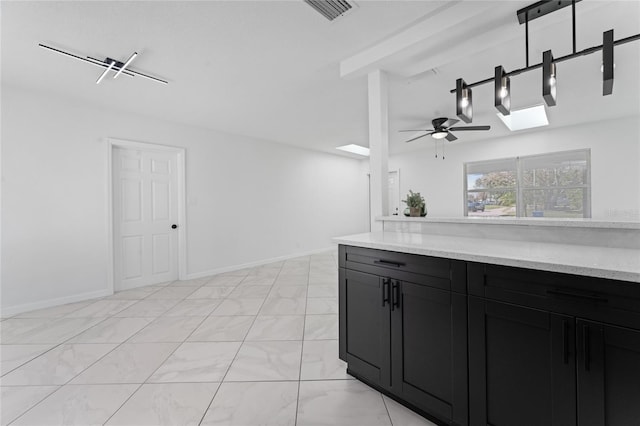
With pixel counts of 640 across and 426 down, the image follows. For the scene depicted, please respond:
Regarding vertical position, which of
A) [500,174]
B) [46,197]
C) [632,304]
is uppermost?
[500,174]

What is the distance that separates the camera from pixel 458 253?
4.36 ft

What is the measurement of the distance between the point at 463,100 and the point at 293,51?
152 centimetres

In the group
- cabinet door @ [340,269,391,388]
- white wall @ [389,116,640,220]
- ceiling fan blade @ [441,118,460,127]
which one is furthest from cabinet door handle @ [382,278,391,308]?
ceiling fan blade @ [441,118,460,127]

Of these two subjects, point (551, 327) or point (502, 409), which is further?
point (502, 409)

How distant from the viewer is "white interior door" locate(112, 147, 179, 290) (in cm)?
393

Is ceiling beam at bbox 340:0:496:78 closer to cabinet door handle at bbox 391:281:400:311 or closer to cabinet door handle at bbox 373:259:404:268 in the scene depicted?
cabinet door handle at bbox 373:259:404:268

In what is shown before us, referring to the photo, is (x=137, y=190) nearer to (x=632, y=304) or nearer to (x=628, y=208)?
(x=632, y=304)

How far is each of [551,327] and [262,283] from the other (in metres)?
3.71

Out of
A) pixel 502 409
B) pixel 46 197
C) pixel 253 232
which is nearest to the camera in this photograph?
pixel 502 409

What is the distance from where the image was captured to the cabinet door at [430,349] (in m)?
1.34

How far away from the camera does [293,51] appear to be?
8.04ft

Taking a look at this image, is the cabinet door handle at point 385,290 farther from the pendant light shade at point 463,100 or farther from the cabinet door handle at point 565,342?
the pendant light shade at point 463,100

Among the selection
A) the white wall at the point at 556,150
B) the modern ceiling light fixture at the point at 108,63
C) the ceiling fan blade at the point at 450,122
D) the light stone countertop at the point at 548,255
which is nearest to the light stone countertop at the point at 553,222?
the light stone countertop at the point at 548,255

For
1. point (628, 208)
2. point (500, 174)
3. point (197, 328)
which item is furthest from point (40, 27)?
point (628, 208)
